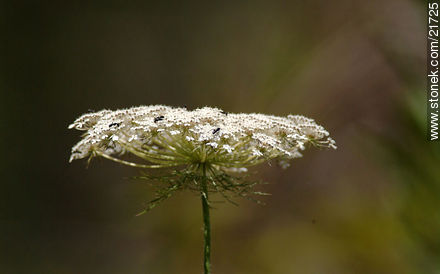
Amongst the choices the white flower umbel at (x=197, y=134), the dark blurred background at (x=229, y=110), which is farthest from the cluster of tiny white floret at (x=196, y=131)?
the dark blurred background at (x=229, y=110)

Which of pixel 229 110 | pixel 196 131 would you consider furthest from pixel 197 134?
pixel 229 110

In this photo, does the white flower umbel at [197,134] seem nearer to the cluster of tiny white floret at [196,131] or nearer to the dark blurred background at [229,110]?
the cluster of tiny white floret at [196,131]

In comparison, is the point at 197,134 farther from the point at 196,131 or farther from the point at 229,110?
the point at 229,110

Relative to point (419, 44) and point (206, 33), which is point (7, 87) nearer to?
point (206, 33)

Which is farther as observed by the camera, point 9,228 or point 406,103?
point 9,228

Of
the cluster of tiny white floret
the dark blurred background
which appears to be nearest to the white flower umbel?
the cluster of tiny white floret

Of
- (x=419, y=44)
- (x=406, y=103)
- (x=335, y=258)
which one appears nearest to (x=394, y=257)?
(x=335, y=258)

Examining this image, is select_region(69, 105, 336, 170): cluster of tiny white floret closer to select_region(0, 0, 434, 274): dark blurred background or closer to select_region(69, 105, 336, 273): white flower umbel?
select_region(69, 105, 336, 273): white flower umbel

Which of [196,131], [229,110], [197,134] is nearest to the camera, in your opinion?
[196,131]
